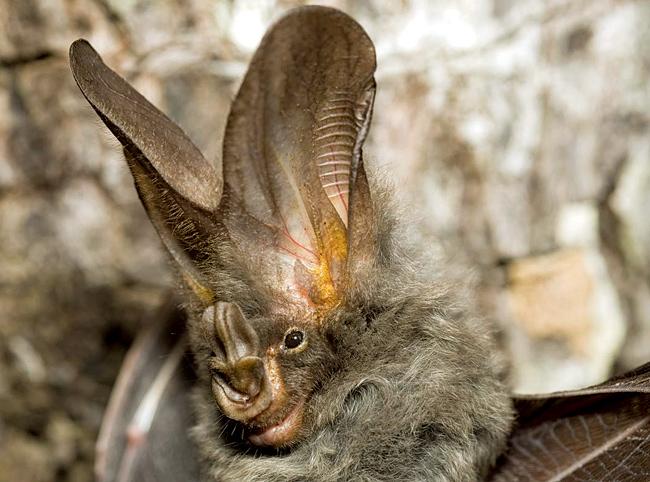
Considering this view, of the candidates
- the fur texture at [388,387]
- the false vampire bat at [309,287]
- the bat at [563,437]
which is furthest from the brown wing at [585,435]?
the fur texture at [388,387]

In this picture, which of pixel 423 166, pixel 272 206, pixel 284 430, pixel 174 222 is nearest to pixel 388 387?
pixel 284 430

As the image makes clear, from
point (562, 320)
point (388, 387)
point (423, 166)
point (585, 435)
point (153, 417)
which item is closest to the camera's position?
point (388, 387)

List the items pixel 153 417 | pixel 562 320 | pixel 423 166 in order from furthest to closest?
pixel 562 320, pixel 423 166, pixel 153 417

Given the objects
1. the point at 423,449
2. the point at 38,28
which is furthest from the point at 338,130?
the point at 38,28

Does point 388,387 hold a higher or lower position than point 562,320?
higher

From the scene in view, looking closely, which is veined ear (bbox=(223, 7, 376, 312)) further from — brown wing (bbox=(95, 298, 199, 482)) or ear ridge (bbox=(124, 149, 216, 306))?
brown wing (bbox=(95, 298, 199, 482))

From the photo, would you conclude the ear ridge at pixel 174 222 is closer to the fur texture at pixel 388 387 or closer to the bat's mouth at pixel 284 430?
the fur texture at pixel 388 387

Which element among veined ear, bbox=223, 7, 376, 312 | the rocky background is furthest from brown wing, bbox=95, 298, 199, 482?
veined ear, bbox=223, 7, 376, 312

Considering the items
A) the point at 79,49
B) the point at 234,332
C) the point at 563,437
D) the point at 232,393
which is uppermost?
the point at 79,49

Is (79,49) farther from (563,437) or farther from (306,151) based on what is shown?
(563,437)
